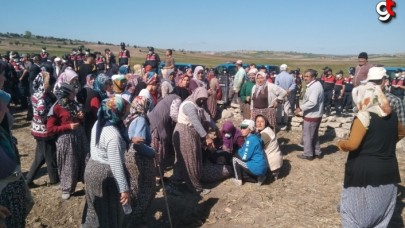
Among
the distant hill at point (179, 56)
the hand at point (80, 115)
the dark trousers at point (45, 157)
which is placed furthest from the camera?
the distant hill at point (179, 56)

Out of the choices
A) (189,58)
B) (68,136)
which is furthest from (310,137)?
(189,58)

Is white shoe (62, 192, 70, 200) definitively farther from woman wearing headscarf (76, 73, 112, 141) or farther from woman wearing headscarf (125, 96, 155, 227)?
woman wearing headscarf (125, 96, 155, 227)

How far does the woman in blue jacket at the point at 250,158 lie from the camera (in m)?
6.06

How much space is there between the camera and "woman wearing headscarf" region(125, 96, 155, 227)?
178 inches

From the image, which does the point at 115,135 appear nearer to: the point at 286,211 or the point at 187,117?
the point at 187,117

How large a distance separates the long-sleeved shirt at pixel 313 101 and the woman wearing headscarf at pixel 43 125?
4816 millimetres

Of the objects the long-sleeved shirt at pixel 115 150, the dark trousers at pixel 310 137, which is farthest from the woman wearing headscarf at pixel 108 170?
the dark trousers at pixel 310 137

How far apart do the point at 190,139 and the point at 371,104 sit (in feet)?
9.58

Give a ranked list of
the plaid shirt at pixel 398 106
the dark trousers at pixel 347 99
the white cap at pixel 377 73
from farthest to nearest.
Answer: the dark trousers at pixel 347 99
the plaid shirt at pixel 398 106
the white cap at pixel 377 73

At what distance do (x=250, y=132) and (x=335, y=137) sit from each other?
184 inches

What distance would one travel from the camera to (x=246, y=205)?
18.4 ft

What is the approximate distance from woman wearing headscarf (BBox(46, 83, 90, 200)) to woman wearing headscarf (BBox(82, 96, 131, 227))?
156 centimetres

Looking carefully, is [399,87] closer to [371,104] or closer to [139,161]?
[371,104]

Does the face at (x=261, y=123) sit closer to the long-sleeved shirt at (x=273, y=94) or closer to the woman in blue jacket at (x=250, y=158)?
the woman in blue jacket at (x=250, y=158)
